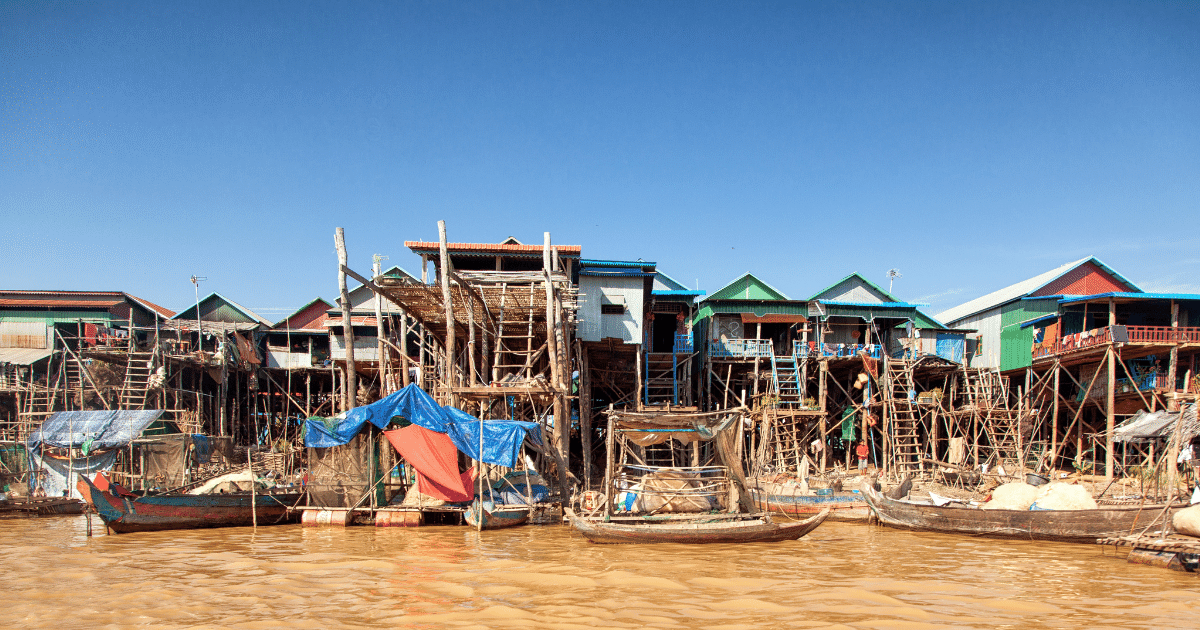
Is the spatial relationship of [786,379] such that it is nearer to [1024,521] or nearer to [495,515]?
[1024,521]

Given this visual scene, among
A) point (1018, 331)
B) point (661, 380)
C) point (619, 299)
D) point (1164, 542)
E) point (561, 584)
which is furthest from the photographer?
point (1018, 331)

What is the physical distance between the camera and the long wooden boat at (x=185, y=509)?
1446 centimetres

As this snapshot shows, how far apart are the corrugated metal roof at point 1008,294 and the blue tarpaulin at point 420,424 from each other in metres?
23.6

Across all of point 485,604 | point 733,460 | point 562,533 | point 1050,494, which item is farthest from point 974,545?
point 485,604

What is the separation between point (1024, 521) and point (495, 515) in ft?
36.2

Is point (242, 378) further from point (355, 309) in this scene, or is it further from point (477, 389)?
point (477, 389)

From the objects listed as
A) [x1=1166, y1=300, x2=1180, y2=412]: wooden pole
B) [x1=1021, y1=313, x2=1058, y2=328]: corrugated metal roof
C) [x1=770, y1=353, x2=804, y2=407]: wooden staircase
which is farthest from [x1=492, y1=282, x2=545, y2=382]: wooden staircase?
[x1=1021, y1=313, x2=1058, y2=328]: corrugated metal roof

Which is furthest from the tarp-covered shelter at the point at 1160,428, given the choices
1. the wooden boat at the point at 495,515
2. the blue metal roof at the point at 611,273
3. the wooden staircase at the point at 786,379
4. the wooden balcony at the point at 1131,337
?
the wooden boat at the point at 495,515

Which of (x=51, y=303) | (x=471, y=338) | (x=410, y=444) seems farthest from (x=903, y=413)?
(x=51, y=303)

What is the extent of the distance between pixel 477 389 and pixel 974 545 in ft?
36.2

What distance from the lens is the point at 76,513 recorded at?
757 inches

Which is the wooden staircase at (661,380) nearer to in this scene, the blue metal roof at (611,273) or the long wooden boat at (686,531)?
the blue metal roof at (611,273)

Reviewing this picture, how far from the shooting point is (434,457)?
15.2m

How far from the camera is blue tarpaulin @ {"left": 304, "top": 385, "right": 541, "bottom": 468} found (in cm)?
1512
